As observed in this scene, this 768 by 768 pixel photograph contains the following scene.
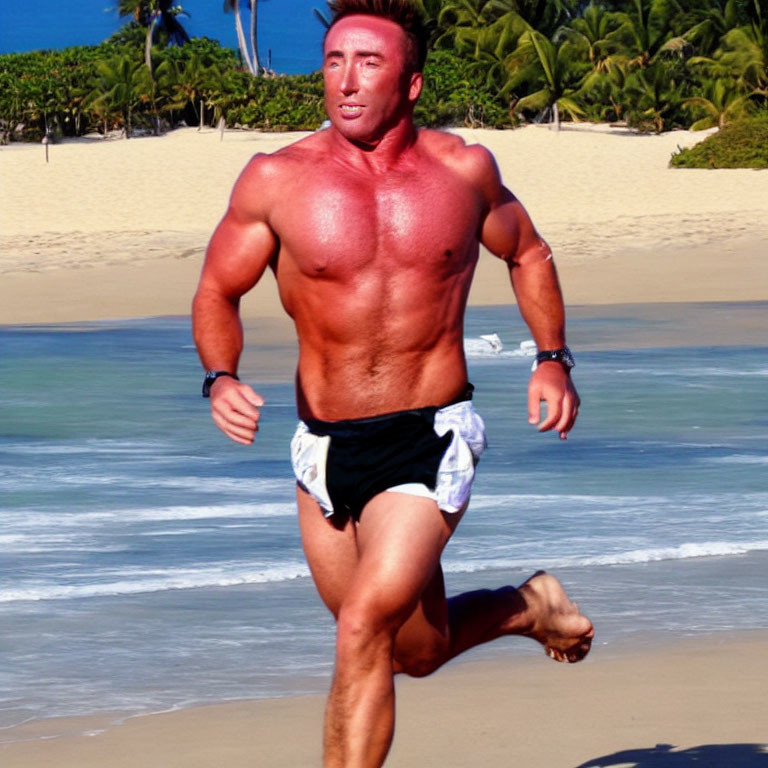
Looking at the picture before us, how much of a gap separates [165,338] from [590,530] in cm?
989

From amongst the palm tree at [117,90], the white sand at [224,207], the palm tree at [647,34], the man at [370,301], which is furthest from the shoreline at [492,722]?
the palm tree at [117,90]

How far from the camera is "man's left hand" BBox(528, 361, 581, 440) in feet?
14.1

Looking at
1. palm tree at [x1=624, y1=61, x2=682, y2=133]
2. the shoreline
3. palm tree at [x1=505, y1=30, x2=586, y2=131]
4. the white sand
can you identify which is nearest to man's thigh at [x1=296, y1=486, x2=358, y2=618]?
the shoreline

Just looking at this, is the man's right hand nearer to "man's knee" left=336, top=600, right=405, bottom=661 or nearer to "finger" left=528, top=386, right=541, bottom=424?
"man's knee" left=336, top=600, right=405, bottom=661

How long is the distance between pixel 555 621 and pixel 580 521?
12.0 feet

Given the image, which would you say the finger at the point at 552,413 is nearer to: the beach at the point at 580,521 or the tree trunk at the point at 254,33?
the beach at the point at 580,521

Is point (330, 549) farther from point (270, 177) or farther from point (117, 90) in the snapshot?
point (117, 90)

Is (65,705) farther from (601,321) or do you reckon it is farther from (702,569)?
(601,321)

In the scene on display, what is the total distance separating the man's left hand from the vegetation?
54.1 metres

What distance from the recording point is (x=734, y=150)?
4575 centimetres

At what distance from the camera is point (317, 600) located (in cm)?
679

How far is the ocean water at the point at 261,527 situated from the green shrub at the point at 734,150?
31480 mm

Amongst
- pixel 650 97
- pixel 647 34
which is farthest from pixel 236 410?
pixel 647 34

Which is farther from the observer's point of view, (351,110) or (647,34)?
(647,34)
